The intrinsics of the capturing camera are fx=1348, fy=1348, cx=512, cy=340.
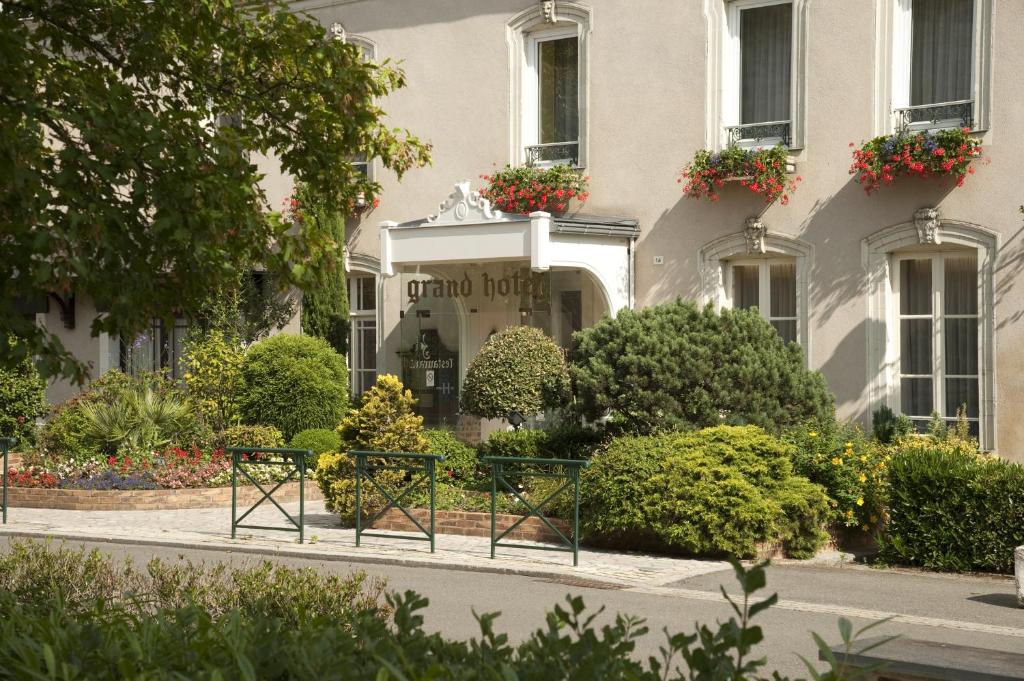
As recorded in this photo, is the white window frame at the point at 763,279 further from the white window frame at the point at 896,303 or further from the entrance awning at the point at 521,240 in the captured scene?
the entrance awning at the point at 521,240

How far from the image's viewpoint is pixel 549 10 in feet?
62.7

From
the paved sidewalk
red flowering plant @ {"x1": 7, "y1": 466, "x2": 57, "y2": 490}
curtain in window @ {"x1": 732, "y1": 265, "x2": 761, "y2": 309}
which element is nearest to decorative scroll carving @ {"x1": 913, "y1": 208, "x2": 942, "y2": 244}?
curtain in window @ {"x1": 732, "y1": 265, "x2": 761, "y2": 309}

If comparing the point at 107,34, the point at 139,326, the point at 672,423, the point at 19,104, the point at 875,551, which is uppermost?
the point at 107,34

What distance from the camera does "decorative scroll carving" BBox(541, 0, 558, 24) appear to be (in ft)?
62.7

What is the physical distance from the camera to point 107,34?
30.3 feet

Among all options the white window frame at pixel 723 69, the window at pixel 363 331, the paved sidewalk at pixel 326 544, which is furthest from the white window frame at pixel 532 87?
the paved sidewalk at pixel 326 544

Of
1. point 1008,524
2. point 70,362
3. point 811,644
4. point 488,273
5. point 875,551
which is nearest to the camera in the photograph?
point 70,362

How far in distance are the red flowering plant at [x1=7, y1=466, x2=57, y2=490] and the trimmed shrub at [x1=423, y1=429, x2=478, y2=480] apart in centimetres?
502

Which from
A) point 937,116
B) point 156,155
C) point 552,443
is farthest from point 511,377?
point 156,155

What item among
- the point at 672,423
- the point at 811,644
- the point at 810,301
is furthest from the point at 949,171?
the point at 811,644

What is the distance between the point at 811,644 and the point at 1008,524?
3778mm

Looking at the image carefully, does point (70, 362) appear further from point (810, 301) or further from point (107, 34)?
point (810, 301)

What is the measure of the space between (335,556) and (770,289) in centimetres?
766

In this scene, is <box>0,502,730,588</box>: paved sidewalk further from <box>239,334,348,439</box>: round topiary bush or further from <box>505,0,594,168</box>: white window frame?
<box>505,0,594,168</box>: white window frame
